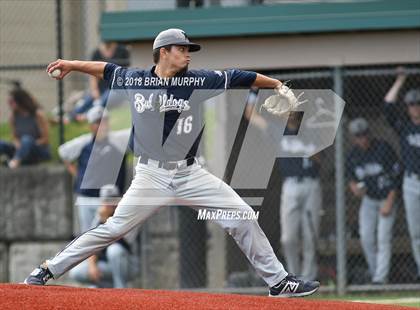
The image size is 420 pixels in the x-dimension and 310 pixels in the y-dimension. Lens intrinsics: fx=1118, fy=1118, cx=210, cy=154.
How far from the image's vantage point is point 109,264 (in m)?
12.3

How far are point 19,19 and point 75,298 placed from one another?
7.93m

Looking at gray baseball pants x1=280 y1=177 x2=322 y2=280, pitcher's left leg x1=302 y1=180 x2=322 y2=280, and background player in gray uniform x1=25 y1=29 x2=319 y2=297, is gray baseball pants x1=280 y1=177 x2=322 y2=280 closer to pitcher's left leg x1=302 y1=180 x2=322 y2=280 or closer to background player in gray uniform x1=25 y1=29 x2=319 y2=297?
pitcher's left leg x1=302 y1=180 x2=322 y2=280

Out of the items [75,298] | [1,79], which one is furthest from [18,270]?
[75,298]

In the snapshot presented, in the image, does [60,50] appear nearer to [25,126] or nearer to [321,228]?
A: [25,126]

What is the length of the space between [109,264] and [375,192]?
3016 mm

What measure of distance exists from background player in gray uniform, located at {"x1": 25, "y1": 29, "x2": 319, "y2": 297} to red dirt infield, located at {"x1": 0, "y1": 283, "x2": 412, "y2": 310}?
41cm

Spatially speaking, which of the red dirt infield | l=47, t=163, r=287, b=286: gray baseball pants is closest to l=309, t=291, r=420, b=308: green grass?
l=47, t=163, r=287, b=286: gray baseball pants

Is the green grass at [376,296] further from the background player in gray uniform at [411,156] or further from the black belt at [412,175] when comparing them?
the black belt at [412,175]

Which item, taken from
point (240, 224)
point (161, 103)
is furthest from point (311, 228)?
point (161, 103)

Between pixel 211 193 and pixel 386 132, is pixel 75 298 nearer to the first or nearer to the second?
pixel 211 193

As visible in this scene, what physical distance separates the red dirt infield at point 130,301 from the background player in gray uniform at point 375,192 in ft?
15.1

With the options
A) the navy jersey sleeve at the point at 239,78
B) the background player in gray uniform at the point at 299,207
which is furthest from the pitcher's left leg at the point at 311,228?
the navy jersey sleeve at the point at 239,78

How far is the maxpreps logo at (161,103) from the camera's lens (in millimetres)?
8031

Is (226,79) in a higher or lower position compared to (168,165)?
higher
